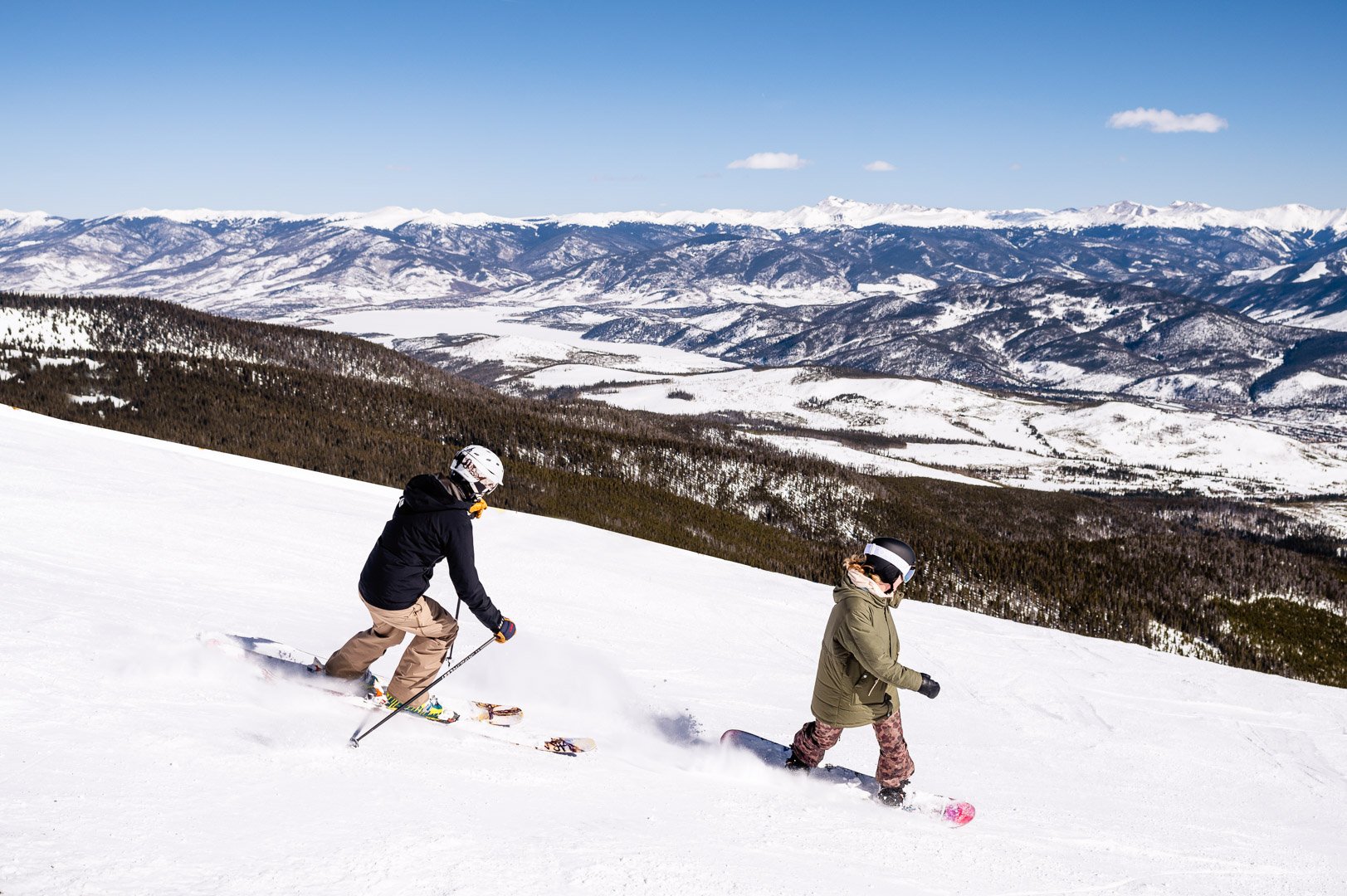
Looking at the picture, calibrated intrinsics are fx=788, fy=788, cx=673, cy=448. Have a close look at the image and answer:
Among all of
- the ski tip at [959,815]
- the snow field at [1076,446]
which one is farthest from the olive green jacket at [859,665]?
the snow field at [1076,446]

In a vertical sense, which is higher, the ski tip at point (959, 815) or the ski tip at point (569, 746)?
the ski tip at point (569, 746)

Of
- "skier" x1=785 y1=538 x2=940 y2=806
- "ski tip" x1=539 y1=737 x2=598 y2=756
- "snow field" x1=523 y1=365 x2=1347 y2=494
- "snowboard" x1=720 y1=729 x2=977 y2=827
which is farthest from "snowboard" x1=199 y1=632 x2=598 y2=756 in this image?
"snow field" x1=523 y1=365 x2=1347 y2=494

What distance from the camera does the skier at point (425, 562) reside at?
7887mm

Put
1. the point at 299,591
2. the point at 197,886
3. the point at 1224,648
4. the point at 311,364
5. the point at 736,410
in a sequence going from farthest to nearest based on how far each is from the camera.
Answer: the point at 736,410, the point at 311,364, the point at 1224,648, the point at 299,591, the point at 197,886

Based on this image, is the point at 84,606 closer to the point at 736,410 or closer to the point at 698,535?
the point at 698,535

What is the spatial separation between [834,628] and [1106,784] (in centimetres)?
604

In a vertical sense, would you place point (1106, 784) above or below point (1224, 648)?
above

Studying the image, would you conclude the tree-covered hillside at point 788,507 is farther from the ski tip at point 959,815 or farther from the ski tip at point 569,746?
the ski tip at point 959,815

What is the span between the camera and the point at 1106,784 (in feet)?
35.9

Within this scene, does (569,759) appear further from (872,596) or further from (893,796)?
(872,596)

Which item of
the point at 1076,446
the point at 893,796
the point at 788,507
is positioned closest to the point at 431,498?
the point at 893,796

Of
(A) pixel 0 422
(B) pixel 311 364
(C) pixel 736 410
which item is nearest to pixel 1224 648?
(A) pixel 0 422

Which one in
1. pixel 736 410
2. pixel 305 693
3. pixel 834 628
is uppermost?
pixel 834 628

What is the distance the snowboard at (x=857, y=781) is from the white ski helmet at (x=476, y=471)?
437 centimetres
